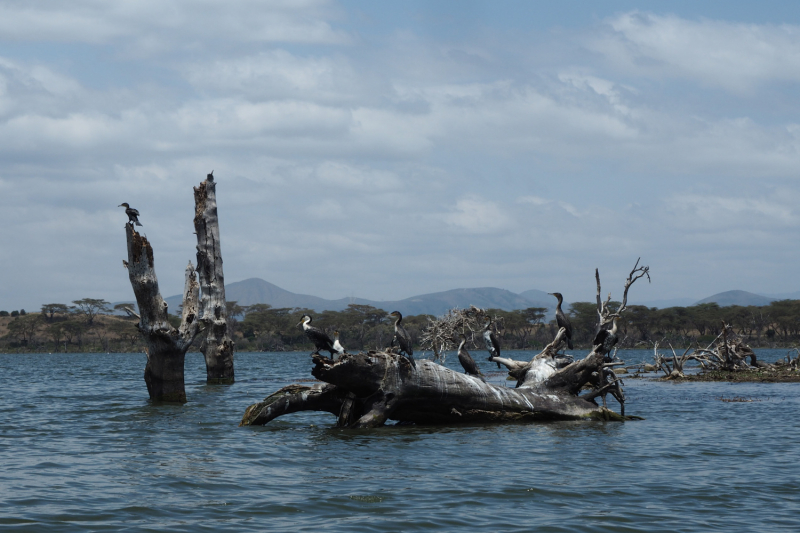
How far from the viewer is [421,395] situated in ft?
50.0

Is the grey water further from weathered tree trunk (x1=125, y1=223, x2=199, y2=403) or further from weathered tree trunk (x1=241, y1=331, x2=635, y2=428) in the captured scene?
weathered tree trunk (x1=125, y1=223, x2=199, y2=403)

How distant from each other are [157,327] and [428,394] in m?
Result: 8.10

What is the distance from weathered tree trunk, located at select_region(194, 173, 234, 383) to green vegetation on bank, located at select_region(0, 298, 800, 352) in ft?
218

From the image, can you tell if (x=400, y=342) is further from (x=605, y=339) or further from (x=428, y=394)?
(x=605, y=339)

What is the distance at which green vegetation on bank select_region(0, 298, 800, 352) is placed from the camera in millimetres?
96688

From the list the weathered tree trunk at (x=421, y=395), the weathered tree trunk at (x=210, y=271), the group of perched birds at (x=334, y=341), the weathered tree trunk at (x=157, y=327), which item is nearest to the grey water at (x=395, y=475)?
the weathered tree trunk at (x=421, y=395)

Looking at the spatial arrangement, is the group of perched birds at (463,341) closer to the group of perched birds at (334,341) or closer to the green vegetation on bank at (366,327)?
the group of perched birds at (334,341)

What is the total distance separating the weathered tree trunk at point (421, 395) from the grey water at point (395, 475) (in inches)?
15.1

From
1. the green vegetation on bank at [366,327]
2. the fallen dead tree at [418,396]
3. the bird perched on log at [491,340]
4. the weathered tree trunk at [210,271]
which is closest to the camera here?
the fallen dead tree at [418,396]

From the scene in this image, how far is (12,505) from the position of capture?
360 inches

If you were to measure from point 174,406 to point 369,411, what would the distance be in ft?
24.1

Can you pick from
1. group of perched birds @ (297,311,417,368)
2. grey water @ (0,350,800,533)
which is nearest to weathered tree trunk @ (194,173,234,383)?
group of perched birds @ (297,311,417,368)

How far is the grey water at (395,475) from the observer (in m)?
8.64

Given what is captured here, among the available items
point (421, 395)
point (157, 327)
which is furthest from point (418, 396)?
point (157, 327)
